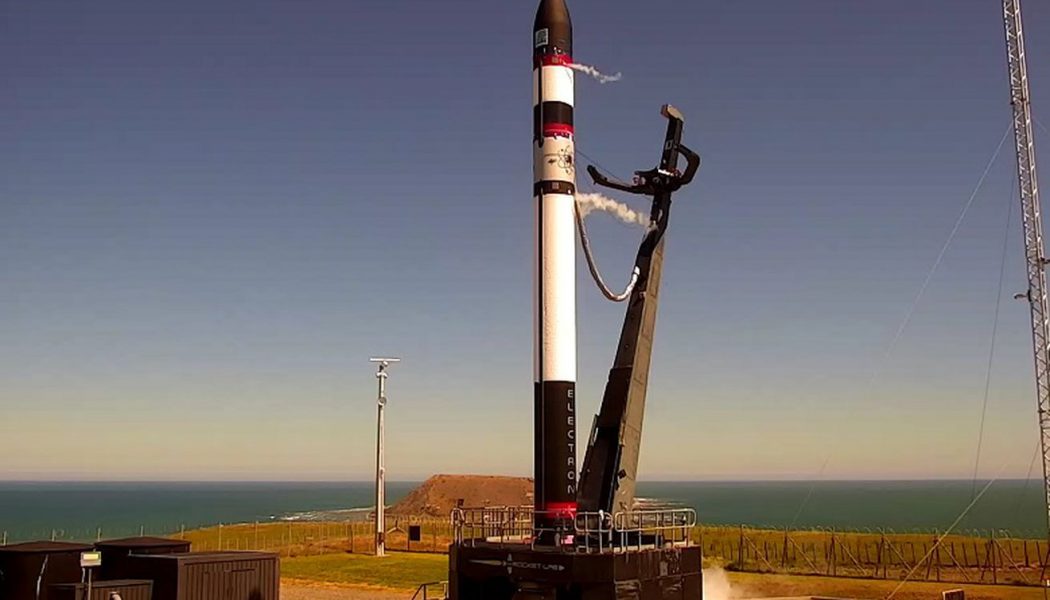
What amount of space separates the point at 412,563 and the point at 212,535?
38.9 metres

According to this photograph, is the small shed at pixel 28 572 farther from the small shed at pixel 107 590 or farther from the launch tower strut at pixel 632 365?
the launch tower strut at pixel 632 365

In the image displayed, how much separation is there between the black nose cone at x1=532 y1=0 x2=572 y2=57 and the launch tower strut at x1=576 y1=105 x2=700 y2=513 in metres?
4.12

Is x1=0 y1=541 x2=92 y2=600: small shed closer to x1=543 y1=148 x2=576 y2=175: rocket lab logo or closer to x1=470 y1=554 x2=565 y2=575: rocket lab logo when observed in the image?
x1=470 y1=554 x2=565 y2=575: rocket lab logo

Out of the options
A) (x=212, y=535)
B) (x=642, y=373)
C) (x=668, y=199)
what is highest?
(x=668, y=199)

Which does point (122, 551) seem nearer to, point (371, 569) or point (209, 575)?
point (209, 575)

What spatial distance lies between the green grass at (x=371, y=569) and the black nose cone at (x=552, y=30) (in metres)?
25.7

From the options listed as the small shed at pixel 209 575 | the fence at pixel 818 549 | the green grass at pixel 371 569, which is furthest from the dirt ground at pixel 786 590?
the small shed at pixel 209 575

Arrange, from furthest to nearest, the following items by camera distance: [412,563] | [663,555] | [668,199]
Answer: [412,563] → [668,199] → [663,555]

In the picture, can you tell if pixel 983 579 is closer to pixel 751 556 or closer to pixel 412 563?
pixel 751 556

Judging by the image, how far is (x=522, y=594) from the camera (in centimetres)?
2897

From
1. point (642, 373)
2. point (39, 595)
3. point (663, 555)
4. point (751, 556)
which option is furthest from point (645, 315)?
point (751, 556)

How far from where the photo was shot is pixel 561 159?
3244cm

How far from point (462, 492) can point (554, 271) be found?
120 m

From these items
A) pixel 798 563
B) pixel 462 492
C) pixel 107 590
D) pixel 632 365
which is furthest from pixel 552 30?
pixel 462 492
